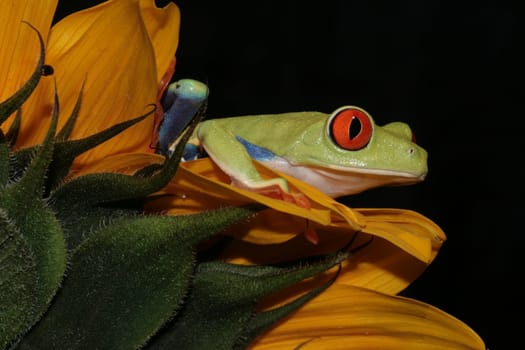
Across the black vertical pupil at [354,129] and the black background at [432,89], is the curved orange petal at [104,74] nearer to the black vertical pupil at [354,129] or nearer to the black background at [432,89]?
the black vertical pupil at [354,129]

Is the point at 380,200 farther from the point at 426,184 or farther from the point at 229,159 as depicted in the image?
the point at 229,159

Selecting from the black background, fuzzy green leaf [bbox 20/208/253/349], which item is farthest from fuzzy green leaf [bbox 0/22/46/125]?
the black background

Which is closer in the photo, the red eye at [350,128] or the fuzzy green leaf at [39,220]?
the fuzzy green leaf at [39,220]

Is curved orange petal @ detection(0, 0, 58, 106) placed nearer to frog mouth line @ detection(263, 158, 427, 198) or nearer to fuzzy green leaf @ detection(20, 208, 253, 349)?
fuzzy green leaf @ detection(20, 208, 253, 349)

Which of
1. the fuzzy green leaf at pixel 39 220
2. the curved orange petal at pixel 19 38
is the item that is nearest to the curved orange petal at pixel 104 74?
the curved orange petal at pixel 19 38

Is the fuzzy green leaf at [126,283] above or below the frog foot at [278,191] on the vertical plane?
below

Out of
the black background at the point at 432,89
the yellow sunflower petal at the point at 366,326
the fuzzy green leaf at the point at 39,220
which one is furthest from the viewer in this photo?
the black background at the point at 432,89
